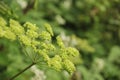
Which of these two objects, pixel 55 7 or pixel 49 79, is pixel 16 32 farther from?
pixel 55 7

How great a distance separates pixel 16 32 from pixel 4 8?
39cm

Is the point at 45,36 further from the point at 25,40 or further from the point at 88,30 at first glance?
the point at 88,30

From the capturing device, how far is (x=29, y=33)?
1.81 meters

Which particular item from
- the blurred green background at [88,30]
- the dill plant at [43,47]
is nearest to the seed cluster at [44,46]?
the dill plant at [43,47]

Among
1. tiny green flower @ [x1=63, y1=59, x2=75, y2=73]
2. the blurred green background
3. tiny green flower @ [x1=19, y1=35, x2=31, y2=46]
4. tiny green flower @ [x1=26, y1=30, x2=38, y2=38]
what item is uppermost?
tiny green flower @ [x1=26, y1=30, x2=38, y2=38]

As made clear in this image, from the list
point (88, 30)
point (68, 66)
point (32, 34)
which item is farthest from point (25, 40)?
point (88, 30)

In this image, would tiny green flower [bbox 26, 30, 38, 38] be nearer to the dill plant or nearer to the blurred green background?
the dill plant

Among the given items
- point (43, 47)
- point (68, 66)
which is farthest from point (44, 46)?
point (68, 66)

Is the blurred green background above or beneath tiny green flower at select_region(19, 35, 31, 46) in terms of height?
beneath

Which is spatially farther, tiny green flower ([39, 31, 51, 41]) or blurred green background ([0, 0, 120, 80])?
blurred green background ([0, 0, 120, 80])

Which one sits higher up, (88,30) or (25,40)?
(25,40)

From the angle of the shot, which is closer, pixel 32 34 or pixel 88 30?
pixel 32 34

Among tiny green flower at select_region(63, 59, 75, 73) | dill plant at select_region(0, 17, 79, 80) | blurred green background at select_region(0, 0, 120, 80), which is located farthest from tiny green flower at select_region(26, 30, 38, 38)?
blurred green background at select_region(0, 0, 120, 80)

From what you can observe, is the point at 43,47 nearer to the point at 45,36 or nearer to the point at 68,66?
the point at 45,36
